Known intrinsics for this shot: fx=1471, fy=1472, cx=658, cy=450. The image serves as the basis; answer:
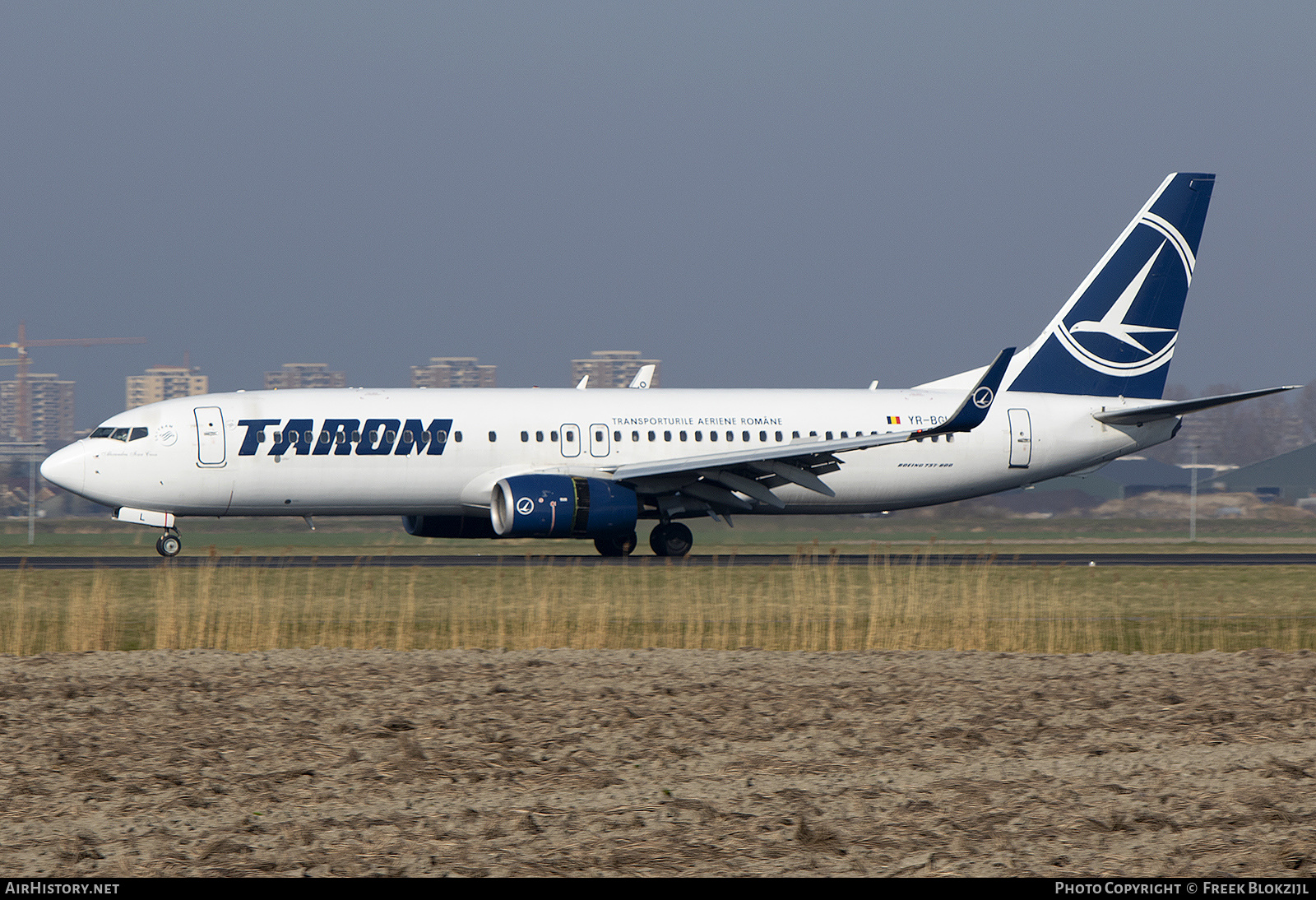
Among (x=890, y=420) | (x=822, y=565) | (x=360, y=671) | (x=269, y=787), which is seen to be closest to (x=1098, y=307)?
(x=890, y=420)

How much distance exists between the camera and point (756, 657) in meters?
14.7

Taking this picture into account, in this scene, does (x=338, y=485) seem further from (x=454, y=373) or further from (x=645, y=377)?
(x=454, y=373)

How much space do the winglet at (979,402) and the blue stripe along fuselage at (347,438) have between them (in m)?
10.1

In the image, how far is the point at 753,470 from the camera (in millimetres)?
31109

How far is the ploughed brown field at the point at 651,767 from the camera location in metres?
7.65

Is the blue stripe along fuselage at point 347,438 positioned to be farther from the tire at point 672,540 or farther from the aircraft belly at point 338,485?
the tire at point 672,540

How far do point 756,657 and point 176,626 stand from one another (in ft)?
23.2

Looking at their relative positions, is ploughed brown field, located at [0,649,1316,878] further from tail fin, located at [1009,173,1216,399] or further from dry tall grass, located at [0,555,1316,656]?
tail fin, located at [1009,173,1216,399]

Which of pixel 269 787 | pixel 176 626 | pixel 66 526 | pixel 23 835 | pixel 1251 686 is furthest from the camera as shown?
pixel 66 526

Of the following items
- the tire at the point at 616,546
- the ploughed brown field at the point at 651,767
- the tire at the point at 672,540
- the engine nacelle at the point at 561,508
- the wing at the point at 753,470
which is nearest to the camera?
the ploughed brown field at the point at 651,767

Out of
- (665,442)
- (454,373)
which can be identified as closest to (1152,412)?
(665,442)

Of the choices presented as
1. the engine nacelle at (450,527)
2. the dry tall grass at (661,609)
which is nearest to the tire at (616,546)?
the engine nacelle at (450,527)
